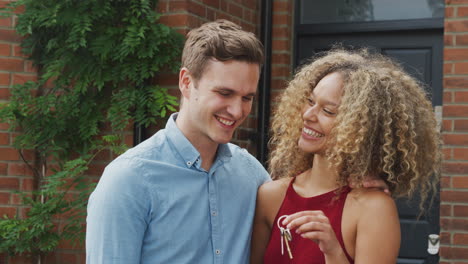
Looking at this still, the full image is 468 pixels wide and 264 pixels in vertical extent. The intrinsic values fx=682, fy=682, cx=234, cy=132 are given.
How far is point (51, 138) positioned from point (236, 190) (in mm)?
2010

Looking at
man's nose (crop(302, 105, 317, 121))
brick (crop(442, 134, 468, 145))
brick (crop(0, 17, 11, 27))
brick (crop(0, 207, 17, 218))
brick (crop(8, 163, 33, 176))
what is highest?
brick (crop(0, 17, 11, 27))

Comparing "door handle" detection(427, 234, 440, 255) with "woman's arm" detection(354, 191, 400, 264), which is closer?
"woman's arm" detection(354, 191, 400, 264)

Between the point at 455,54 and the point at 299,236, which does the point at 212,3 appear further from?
the point at 299,236

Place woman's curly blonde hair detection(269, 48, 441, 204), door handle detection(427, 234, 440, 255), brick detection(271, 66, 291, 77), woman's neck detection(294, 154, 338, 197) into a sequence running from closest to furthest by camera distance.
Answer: woman's curly blonde hair detection(269, 48, 441, 204), woman's neck detection(294, 154, 338, 197), door handle detection(427, 234, 440, 255), brick detection(271, 66, 291, 77)

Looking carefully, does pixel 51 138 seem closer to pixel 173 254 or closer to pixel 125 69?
pixel 125 69

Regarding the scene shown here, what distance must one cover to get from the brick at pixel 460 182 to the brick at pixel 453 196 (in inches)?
1.5

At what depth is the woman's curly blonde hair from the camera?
246 cm

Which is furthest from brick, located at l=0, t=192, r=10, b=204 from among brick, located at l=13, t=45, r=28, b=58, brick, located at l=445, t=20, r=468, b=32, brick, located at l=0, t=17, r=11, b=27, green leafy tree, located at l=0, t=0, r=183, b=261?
brick, located at l=445, t=20, r=468, b=32

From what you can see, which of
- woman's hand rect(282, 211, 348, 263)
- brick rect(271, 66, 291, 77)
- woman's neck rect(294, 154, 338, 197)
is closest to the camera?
woman's hand rect(282, 211, 348, 263)

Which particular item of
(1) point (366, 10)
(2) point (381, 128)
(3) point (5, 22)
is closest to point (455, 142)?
(1) point (366, 10)

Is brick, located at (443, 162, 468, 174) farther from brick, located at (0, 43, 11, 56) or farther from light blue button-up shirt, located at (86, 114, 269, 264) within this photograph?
brick, located at (0, 43, 11, 56)

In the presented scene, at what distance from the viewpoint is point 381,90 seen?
8.29ft

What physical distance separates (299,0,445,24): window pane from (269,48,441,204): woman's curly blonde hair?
2466 millimetres

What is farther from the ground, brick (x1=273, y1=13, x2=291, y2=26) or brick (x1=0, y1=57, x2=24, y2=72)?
brick (x1=273, y1=13, x2=291, y2=26)
